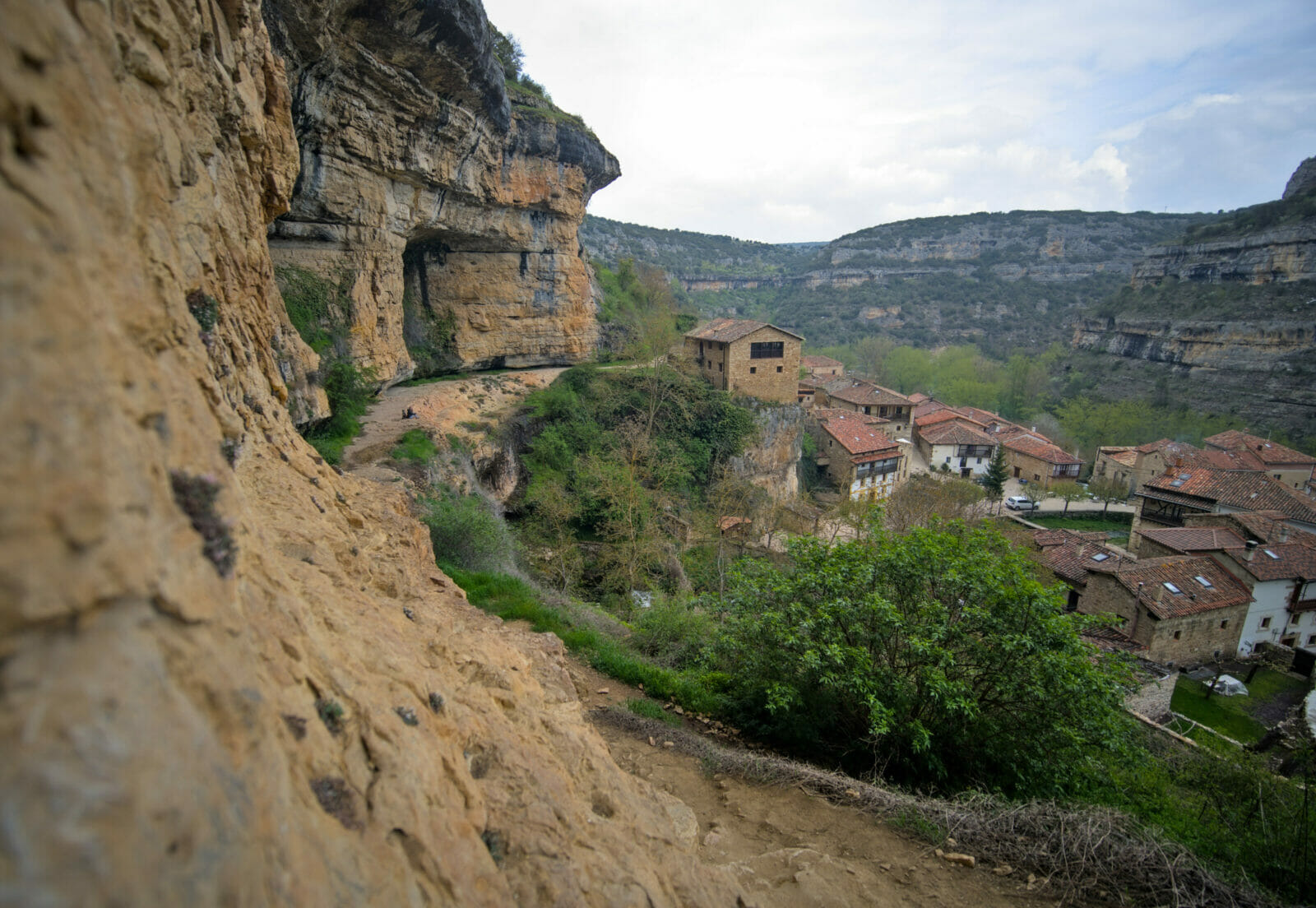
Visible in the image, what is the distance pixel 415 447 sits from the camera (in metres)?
14.0

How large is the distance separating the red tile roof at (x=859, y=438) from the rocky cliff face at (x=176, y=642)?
2934cm

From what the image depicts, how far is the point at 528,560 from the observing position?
15016mm

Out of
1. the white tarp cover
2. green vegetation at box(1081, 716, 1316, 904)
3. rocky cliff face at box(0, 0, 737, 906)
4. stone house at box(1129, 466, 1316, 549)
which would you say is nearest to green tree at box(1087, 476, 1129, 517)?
stone house at box(1129, 466, 1316, 549)

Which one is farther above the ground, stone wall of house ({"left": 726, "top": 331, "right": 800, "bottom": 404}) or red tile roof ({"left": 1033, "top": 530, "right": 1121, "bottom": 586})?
stone wall of house ({"left": 726, "top": 331, "right": 800, "bottom": 404})

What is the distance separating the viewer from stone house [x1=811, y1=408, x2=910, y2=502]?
31.3 m

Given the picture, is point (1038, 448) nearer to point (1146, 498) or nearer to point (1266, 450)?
point (1266, 450)

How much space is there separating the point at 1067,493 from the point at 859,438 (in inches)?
546

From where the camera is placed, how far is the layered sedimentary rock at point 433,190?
13.1m

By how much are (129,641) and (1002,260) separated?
103 m

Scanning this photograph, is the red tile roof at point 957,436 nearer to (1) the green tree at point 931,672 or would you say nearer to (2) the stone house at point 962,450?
(2) the stone house at point 962,450

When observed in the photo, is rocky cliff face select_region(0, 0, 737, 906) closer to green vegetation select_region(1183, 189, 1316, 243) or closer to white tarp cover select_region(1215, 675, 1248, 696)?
white tarp cover select_region(1215, 675, 1248, 696)

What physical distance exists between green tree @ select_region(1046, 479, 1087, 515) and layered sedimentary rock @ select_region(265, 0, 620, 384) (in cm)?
2923

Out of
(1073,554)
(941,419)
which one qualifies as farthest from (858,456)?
(941,419)

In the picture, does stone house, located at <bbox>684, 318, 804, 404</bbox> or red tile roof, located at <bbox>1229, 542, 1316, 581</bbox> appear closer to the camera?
red tile roof, located at <bbox>1229, 542, 1316, 581</bbox>
